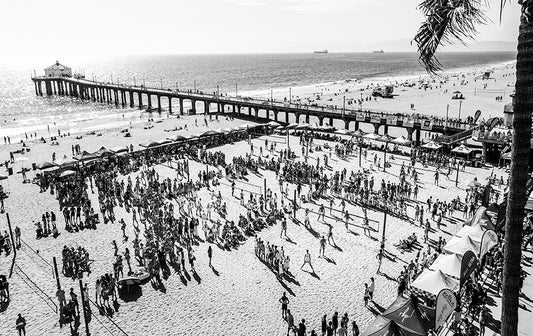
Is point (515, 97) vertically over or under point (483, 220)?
over

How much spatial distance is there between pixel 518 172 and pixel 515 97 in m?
0.75

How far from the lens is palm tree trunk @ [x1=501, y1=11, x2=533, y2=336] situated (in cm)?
369

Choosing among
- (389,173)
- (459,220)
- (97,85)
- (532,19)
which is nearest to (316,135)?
(389,173)

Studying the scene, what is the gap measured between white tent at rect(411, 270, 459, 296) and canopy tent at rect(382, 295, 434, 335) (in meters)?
1.95

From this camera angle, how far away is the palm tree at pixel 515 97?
3.69 metres

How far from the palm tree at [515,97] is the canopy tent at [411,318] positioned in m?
5.54


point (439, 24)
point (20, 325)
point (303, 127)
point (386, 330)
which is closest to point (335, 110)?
→ point (303, 127)

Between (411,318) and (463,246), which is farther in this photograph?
(463,246)

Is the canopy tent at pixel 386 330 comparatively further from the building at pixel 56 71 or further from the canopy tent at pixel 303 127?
the building at pixel 56 71

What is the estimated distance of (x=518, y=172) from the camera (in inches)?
156

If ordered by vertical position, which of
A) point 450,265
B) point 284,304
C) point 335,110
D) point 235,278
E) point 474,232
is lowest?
point 235,278

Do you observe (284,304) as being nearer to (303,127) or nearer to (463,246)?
(463,246)

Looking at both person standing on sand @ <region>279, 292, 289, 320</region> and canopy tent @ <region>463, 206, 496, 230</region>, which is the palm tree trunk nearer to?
person standing on sand @ <region>279, 292, 289, 320</region>

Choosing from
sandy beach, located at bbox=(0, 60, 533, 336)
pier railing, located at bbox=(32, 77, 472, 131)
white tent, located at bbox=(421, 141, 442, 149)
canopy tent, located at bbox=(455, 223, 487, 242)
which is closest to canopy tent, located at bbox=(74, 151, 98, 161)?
sandy beach, located at bbox=(0, 60, 533, 336)
